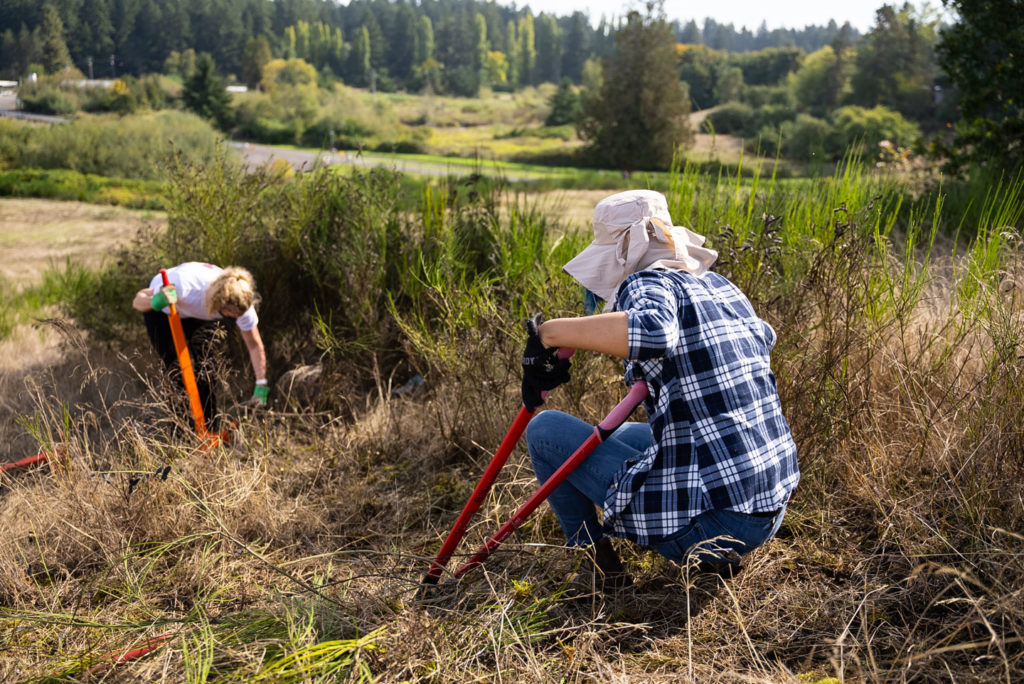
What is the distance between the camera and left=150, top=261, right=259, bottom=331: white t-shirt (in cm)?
446

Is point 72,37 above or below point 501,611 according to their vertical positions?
above

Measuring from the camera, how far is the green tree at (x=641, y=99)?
30141 millimetres

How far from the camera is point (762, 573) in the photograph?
2.71m

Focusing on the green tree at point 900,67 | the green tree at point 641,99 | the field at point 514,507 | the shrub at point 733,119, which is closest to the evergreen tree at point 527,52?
the shrub at point 733,119

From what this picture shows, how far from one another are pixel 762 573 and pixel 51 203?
57.4 ft

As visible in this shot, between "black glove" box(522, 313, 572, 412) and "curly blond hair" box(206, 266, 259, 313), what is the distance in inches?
99.0

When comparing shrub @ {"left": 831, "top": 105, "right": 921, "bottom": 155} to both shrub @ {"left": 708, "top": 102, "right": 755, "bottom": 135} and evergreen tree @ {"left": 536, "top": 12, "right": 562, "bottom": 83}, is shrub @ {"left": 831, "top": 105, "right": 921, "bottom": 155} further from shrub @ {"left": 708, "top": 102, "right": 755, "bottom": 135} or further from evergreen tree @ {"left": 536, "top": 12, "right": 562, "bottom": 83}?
evergreen tree @ {"left": 536, "top": 12, "right": 562, "bottom": 83}

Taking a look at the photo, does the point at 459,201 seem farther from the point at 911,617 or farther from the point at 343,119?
the point at 343,119

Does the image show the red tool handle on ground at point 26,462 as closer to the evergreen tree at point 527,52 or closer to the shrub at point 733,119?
the shrub at point 733,119

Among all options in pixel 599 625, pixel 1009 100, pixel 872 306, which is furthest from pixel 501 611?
pixel 1009 100

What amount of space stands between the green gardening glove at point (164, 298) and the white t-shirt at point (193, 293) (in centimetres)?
4

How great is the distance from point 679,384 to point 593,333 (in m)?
0.29

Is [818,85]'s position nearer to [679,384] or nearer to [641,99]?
[641,99]

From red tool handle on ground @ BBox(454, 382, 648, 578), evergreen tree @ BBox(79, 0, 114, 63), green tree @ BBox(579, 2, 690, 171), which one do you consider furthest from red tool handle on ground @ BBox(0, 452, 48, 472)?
green tree @ BBox(579, 2, 690, 171)
